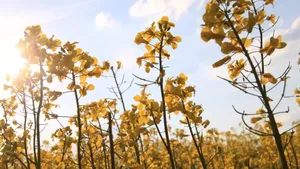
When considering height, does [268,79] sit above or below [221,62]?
below

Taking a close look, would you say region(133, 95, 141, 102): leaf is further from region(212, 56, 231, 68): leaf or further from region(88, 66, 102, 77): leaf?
region(212, 56, 231, 68): leaf

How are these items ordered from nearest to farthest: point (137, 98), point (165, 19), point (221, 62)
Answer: point (221, 62) → point (165, 19) → point (137, 98)

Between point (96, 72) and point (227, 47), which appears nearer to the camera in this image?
point (227, 47)

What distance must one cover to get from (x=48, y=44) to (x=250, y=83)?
8.42ft

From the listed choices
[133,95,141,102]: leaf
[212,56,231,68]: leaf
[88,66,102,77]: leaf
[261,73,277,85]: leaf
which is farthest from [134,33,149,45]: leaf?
[261,73,277,85]: leaf

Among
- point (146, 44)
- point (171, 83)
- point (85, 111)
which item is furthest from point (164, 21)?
point (85, 111)

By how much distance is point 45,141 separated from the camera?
45.4 feet

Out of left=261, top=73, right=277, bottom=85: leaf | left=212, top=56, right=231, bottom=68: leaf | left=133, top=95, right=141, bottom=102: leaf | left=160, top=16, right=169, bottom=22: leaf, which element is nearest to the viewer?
left=261, top=73, right=277, bottom=85: leaf

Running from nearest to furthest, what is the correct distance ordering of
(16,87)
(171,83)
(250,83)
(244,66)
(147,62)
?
(250,83)
(244,66)
(147,62)
(171,83)
(16,87)

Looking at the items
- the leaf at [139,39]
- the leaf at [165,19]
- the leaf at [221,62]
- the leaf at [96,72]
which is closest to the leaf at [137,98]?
the leaf at [96,72]

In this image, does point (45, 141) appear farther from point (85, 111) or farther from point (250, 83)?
point (250, 83)

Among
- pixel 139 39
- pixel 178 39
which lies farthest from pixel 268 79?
pixel 139 39

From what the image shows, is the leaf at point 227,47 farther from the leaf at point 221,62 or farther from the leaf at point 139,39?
the leaf at point 139,39

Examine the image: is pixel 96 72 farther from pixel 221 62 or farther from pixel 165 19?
pixel 221 62
